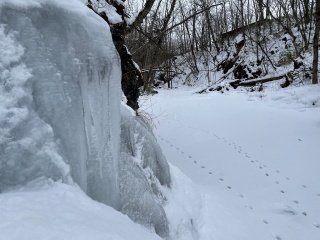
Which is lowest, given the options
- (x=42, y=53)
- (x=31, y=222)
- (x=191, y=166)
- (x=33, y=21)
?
(x=191, y=166)

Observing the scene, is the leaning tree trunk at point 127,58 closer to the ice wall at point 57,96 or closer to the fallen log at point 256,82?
the ice wall at point 57,96

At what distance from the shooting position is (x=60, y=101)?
1.32 metres

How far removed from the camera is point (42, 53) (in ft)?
4.31

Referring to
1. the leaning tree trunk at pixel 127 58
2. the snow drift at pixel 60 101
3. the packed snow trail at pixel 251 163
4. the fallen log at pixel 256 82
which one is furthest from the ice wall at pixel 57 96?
the fallen log at pixel 256 82

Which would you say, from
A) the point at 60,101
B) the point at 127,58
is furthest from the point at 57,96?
the point at 127,58

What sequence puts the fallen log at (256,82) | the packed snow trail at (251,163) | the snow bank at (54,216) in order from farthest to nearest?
the fallen log at (256,82) < the packed snow trail at (251,163) < the snow bank at (54,216)

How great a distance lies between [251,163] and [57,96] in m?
3.53

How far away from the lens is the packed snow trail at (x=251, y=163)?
109 inches

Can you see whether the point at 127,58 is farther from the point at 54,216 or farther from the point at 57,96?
the point at 54,216

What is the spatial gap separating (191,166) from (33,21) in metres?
3.31

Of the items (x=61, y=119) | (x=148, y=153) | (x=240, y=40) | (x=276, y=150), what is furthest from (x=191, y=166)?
(x=240, y=40)

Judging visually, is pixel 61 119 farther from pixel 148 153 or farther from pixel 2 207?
pixel 148 153

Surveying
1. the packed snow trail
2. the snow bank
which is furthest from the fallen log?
the snow bank

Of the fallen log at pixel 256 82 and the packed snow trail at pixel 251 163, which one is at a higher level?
the fallen log at pixel 256 82
